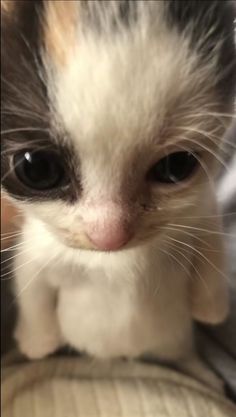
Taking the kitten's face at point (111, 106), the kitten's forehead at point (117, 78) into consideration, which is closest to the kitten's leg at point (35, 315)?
the kitten's face at point (111, 106)

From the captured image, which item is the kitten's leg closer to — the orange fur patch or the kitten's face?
the kitten's face

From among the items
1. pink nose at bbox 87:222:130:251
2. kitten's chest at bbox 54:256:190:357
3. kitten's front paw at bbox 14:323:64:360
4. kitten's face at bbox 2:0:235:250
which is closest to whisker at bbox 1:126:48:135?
kitten's face at bbox 2:0:235:250

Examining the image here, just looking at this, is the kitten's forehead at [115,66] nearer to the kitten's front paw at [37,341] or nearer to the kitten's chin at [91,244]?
the kitten's chin at [91,244]

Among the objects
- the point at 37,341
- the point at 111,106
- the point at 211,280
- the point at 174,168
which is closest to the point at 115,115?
the point at 111,106

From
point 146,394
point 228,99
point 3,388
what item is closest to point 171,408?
point 146,394

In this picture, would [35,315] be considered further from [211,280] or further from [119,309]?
[211,280]

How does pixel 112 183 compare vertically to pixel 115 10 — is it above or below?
below

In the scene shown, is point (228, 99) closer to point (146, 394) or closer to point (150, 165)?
point (150, 165)
